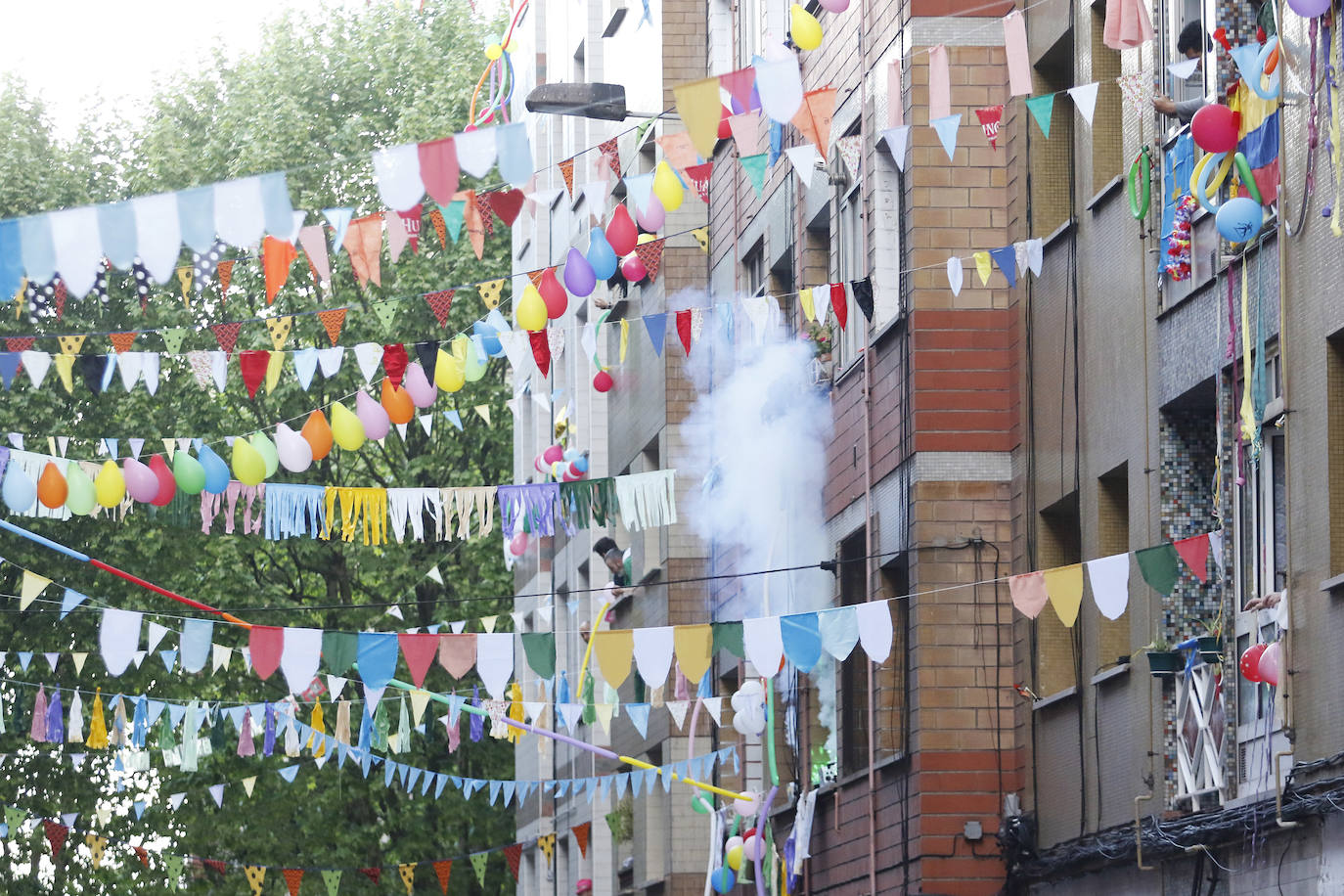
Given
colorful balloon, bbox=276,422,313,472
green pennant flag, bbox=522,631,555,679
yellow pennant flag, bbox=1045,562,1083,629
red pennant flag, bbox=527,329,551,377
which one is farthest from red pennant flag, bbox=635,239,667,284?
yellow pennant flag, bbox=1045,562,1083,629

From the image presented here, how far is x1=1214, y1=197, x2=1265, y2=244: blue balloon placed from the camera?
12.8 meters

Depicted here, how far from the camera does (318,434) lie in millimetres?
18156

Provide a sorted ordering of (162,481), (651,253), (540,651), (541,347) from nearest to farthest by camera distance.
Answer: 1. (540,651)
2. (541,347)
3. (162,481)
4. (651,253)

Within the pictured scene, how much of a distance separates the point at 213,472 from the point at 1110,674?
279 inches

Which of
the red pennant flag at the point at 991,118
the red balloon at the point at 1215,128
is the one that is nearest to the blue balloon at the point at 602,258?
the red pennant flag at the point at 991,118

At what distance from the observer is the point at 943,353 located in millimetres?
18281

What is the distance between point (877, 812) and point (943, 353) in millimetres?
3727

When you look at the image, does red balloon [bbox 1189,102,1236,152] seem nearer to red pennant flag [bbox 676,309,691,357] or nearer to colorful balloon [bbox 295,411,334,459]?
red pennant flag [bbox 676,309,691,357]

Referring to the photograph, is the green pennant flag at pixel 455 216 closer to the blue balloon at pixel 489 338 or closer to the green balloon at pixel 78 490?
the blue balloon at pixel 489 338

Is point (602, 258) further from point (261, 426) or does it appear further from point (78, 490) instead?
point (261, 426)

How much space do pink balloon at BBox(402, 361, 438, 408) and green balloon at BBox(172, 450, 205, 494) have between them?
6.01ft

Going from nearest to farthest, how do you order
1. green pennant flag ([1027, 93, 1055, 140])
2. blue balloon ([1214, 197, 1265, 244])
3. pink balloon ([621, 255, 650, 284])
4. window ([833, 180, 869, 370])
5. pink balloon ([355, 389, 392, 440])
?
blue balloon ([1214, 197, 1265, 244])
green pennant flag ([1027, 93, 1055, 140])
pink balloon ([355, 389, 392, 440])
window ([833, 180, 869, 370])
pink balloon ([621, 255, 650, 284])

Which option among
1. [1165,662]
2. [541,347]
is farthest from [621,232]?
[1165,662]

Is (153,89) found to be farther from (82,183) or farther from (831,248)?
(831,248)
